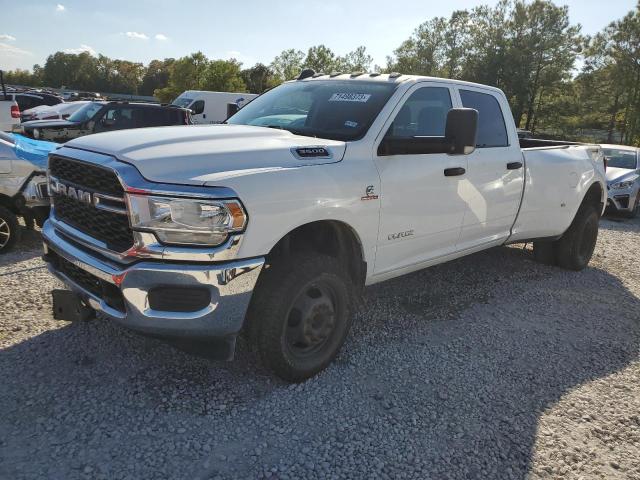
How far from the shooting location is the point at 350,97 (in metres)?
3.69

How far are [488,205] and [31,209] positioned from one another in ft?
15.6

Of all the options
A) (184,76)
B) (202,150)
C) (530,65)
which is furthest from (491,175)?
(184,76)

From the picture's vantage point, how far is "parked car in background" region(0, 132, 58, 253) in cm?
532

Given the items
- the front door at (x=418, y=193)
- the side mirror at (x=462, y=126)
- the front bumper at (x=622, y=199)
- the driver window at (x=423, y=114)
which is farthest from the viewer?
the front bumper at (x=622, y=199)

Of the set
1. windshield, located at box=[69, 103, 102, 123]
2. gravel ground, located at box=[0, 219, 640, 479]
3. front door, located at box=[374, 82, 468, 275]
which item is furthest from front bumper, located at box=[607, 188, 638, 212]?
windshield, located at box=[69, 103, 102, 123]

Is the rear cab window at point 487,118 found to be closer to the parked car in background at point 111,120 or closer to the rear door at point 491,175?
the rear door at point 491,175

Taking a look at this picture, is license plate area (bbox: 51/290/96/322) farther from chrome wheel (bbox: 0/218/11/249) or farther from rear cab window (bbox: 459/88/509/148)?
rear cab window (bbox: 459/88/509/148)

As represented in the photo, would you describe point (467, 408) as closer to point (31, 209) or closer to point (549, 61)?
point (31, 209)

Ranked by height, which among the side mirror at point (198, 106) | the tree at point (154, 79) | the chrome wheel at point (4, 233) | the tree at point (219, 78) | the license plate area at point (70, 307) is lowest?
the chrome wheel at point (4, 233)

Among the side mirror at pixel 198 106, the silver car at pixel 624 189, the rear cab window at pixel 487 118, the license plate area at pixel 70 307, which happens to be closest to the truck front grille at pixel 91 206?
the license plate area at pixel 70 307

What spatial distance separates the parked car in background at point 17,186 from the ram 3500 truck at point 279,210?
2.50 meters

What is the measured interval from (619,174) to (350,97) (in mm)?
9353

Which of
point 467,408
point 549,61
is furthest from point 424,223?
point 549,61

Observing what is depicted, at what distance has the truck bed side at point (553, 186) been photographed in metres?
4.93
